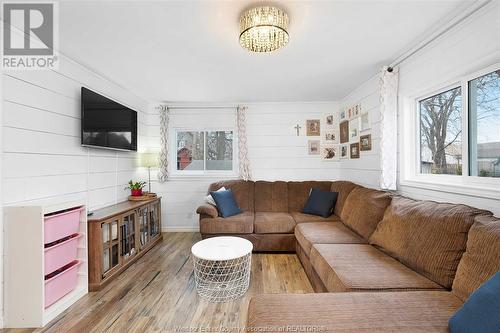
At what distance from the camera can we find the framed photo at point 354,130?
11.9ft

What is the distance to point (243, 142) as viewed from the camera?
171 inches

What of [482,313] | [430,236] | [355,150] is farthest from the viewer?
[355,150]

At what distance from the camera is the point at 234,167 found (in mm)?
4434

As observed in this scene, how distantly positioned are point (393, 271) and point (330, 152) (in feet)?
9.40

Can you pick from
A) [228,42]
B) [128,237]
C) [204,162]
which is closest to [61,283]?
[128,237]

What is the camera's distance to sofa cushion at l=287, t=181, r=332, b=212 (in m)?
3.95

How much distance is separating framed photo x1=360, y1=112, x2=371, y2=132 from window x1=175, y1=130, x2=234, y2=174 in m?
2.26

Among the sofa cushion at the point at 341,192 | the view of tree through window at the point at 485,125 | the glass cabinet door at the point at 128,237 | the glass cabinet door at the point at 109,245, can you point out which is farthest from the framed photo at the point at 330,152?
the glass cabinet door at the point at 109,245

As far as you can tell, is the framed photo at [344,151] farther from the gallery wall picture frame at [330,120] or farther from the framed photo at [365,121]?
the framed photo at [365,121]

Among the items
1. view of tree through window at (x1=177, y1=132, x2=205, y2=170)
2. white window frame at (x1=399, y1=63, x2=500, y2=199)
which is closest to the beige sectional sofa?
white window frame at (x1=399, y1=63, x2=500, y2=199)

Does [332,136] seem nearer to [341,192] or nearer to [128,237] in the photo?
[341,192]

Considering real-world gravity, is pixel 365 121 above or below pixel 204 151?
above

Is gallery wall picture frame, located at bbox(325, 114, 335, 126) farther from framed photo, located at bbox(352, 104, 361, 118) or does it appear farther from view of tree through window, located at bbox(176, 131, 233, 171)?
view of tree through window, located at bbox(176, 131, 233, 171)

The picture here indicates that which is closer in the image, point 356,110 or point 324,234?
point 324,234
